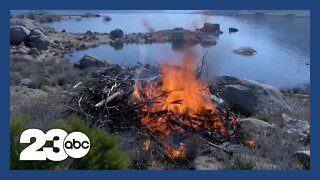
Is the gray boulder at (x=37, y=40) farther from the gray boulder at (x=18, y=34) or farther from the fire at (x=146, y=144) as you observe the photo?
the fire at (x=146, y=144)

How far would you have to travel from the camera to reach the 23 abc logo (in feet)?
28.4

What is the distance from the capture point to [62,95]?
38.2ft

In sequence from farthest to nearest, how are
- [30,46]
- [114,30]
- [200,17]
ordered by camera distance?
[30,46]
[114,30]
[200,17]

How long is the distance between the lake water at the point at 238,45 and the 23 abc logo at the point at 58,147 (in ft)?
6.72

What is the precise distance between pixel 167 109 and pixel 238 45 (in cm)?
157

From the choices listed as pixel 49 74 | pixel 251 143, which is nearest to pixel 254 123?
pixel 251 143

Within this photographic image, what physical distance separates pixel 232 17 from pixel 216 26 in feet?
1.60

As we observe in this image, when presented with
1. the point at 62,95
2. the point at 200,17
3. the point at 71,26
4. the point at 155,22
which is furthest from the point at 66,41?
the point at 200,17

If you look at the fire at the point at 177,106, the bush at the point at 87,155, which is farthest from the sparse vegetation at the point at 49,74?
the bush at the point at 87,155

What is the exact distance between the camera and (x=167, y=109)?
10133 mm

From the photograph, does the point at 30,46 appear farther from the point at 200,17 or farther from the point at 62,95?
the point at 200,17

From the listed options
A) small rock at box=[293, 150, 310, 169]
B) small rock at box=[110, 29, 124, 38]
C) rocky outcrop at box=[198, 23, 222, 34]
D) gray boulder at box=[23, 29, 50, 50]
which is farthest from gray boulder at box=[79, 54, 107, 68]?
small rock at box=[293, 150, 310, 169]

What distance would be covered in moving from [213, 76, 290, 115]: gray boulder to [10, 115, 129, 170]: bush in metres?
3.35

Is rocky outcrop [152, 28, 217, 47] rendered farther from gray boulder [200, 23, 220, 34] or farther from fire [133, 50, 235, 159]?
fire [133, 50, 235, 159]
